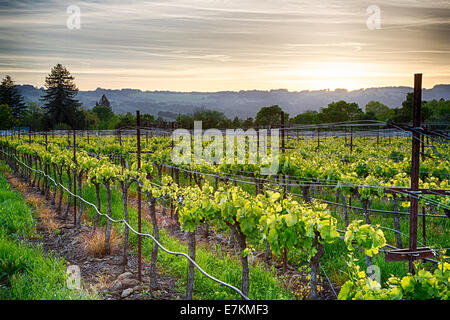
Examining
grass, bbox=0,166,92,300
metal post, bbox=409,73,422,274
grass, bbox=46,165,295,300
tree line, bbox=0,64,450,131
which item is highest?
tree line, bbox=0,64,450,131

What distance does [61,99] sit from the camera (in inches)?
2928

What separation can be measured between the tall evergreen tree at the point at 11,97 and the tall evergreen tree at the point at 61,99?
20.6ft

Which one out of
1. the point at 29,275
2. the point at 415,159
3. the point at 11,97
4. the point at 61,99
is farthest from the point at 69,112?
the point at 415,159

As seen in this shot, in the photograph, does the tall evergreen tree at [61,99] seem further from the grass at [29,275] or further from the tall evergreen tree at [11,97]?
the grass at [29,275]

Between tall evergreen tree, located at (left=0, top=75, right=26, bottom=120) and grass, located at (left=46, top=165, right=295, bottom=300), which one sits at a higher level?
tall evergreen tree, located at (left=0, top=75, right=26, bottom=120)

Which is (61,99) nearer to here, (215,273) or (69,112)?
(69,112)

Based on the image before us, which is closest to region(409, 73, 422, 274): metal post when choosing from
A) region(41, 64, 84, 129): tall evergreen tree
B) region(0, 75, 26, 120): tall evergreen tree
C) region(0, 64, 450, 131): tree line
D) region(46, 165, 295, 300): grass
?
region(46, 165, 295, 300): grass

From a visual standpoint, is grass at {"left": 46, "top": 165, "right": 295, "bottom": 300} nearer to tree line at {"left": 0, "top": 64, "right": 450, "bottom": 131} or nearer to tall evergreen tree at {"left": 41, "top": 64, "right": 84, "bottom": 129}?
tree line at {"left": 0, "top": 64, "right": 450, "bottom": 131}

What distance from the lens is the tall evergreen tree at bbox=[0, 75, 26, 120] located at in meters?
77.8

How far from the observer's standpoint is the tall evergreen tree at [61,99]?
71.3 metres

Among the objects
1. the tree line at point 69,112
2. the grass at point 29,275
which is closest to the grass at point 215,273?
the grass at point 29,275

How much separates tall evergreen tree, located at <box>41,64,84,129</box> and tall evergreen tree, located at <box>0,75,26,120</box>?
6.27 m

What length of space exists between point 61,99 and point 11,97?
1425cm
